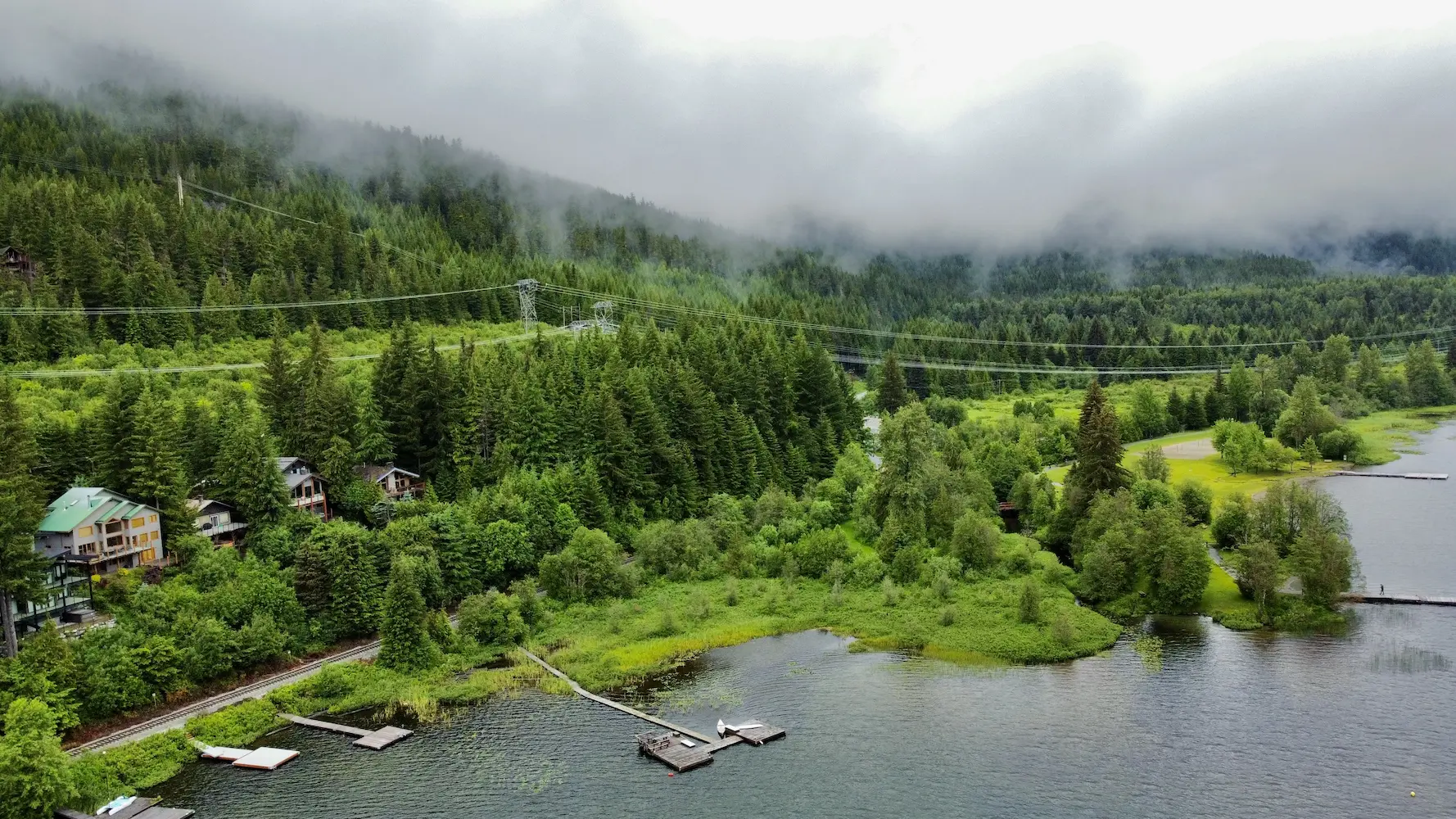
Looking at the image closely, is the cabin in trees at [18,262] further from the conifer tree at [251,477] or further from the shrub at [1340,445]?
the shrub at [1340,445]

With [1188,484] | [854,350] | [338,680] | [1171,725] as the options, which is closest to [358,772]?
[338,680]

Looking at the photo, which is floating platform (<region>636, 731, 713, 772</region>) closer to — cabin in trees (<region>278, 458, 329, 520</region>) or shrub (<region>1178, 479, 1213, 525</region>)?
cabin in trees (<region>278, 458, 329, 520</region>)

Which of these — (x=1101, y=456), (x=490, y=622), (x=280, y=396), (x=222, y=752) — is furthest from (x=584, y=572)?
(x=1101, y=456)

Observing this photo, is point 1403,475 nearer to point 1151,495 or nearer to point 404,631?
point 1151,495

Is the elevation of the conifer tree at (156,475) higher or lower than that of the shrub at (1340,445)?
higher

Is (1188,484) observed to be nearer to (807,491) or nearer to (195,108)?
(807,491)

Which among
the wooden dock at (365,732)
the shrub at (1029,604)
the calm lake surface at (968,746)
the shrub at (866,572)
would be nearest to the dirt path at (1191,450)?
the calm lake surface at (968,746)
